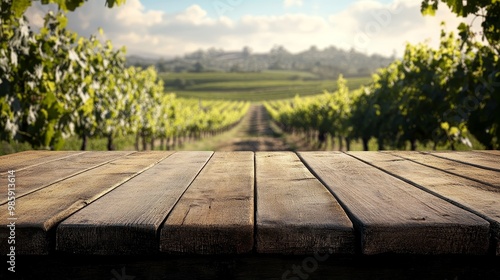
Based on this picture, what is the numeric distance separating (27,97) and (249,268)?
5.35 m

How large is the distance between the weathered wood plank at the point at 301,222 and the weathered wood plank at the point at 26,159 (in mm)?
1242

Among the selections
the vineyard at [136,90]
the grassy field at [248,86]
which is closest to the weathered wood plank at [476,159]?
the vineyard at [136,90]

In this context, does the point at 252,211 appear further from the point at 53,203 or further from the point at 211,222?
the point at 53,203

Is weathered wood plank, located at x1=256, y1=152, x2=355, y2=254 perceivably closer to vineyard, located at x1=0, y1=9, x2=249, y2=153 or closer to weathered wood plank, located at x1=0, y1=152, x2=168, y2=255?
weathered wood plank, located at x1=0, y1=152, x2=168, y2=255

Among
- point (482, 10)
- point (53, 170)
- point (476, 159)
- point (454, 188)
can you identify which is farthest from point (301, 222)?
point (482, 10)

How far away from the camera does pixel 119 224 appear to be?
3.57 ft

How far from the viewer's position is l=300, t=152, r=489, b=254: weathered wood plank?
106cm

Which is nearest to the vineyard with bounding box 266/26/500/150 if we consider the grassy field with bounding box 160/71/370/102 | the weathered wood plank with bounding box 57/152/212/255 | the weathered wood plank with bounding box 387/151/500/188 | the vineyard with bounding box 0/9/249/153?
the weathered wood plank with bounding box 387/151/500/188

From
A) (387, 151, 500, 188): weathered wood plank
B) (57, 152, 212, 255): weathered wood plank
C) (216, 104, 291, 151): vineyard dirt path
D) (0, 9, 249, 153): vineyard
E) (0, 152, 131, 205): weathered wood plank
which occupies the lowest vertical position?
(216, 104, 291, 151): vineyard dirt path

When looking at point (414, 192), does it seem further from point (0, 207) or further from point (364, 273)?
point (0, 207)

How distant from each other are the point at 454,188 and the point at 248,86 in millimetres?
128260

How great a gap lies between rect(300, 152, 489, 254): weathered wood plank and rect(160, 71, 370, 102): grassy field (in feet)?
314

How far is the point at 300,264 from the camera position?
45.1 inches

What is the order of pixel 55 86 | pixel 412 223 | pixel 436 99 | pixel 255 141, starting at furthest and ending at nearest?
1. pixel 255 141
2. pixel 436 99
3. pixel 55 86
4. pixel 412 223
